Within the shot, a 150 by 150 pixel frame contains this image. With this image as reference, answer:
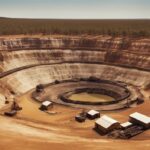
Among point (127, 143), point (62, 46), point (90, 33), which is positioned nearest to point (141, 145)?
point (127, 143)

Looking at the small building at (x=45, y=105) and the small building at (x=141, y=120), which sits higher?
the small building at (x=141, y=120)

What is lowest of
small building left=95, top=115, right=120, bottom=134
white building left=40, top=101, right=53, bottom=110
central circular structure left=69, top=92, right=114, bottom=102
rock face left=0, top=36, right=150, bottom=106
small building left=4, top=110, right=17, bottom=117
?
central circular structure left=69, top=92, right=114, bottom=102

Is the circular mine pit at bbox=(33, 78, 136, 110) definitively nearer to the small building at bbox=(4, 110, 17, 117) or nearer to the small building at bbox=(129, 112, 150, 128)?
the small building at bbox=(4, 110, 17, 117)

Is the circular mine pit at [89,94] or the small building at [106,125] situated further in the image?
the circular mine pit at [89,94]

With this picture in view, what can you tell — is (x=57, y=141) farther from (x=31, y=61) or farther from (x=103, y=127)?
(x=31, y=61)

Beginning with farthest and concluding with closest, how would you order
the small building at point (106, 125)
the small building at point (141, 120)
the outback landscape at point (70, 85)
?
1. the small building at point (141, 120)
2. the small building at point (106, 125)
3. the outback landscape at point (70, 85)

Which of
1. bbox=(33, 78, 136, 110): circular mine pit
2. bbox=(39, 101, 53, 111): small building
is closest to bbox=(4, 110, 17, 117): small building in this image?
bbox=(39, 101, 53, 111): small building

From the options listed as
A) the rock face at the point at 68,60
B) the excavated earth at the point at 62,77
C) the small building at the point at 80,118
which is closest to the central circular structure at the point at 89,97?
the excavated earth at the point at 62,77

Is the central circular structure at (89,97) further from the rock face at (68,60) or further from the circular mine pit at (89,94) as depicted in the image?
the rock face at (68,60)

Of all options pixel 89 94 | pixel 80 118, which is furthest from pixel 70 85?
pixel 80 118
